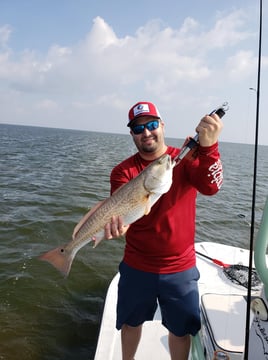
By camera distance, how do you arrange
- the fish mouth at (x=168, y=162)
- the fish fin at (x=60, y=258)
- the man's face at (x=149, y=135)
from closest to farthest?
the fish mouth at (x=168, y=162) → the man's face at (x=149, y=135) → the fish fin at (x=60, y=258)

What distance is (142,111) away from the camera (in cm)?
323

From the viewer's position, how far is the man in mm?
3068

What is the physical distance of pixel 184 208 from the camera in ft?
10.2

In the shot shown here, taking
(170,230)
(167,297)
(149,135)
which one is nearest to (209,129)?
(149,135)

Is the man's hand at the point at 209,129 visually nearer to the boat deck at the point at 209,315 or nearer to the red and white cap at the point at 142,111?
the red and white cap at the point at 142,111

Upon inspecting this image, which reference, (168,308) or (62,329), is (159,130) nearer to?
(168,308)

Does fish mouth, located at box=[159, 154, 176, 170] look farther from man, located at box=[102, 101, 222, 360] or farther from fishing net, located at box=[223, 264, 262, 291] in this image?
fishing net, located at box=[223, 264, 262, 291]

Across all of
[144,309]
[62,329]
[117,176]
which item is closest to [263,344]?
[144,309]

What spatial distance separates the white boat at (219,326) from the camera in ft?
7.14

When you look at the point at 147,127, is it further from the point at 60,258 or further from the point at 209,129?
the point at 60,258

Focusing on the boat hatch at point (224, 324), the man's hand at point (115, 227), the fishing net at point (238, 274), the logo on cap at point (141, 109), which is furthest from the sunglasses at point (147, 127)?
the fishing net at point (238, 274)

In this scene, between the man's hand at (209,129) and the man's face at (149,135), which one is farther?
the man's face at (149,135)

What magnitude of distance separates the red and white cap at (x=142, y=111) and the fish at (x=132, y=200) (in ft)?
1.96

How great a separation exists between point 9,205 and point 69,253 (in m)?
9.45
